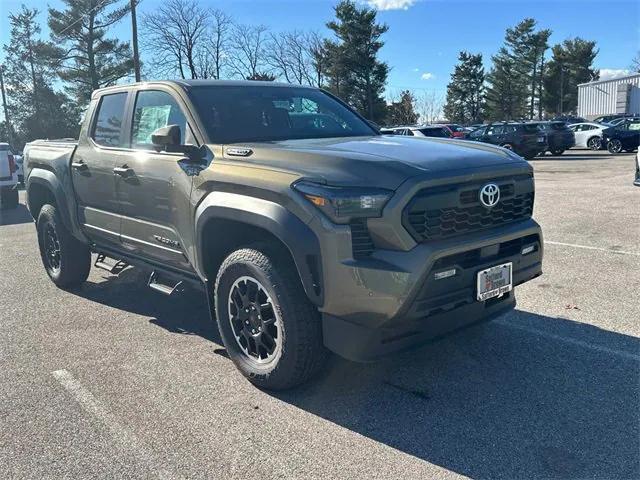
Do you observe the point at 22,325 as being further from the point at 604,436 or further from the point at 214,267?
the point at 604,436

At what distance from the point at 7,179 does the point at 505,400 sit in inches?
557

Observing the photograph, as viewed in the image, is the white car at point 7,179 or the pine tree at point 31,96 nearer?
the white car at point 7,179

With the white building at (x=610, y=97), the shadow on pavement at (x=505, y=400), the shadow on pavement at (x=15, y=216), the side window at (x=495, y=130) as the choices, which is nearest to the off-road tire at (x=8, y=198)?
the shadow on pavement at (x=15, y=216)

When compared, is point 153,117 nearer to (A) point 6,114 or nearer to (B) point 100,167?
(B) point 100,167

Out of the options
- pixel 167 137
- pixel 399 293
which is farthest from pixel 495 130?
pixel 399 293

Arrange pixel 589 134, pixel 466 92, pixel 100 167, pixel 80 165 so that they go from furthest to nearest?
pixel 466 92
pixel 589 134
pixel 80 165
pixel 100 167

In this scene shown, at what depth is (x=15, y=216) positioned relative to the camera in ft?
43.2

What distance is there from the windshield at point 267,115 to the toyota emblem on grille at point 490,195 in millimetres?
1481

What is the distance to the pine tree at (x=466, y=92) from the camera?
70062 mm

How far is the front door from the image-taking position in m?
4.13

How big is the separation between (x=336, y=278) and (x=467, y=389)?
1.20 metres

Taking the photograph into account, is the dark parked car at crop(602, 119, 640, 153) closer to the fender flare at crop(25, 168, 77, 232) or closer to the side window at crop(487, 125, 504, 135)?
the side window at crop(487, 125, 504, 135)

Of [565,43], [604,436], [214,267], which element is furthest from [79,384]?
[565,43]

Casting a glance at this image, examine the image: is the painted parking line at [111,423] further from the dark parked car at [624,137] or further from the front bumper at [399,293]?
the dark parked car at [624,137]
